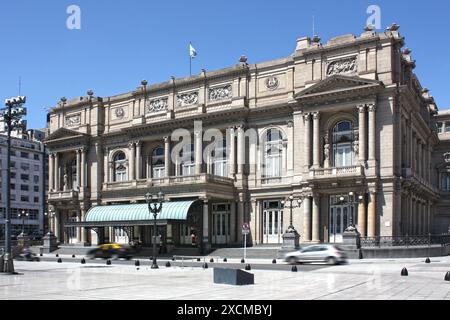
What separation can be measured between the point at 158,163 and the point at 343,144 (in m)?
23.2

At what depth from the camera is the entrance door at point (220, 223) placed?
58.3m

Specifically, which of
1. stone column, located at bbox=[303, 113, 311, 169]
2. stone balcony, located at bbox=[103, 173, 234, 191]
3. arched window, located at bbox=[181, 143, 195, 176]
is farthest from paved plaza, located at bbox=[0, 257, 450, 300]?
arched window, located at bbox=[181, 143, 195, 176]

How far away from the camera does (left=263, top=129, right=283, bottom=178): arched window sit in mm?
56125

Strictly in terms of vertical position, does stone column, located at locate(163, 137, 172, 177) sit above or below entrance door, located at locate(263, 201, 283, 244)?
above

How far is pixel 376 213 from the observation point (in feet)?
159

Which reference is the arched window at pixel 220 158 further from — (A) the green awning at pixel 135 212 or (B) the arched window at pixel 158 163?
(B) the arched window at pixel 158 163

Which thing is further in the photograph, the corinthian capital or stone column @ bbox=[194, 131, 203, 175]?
stone column @ bbox=[194, 131, 203, 175]

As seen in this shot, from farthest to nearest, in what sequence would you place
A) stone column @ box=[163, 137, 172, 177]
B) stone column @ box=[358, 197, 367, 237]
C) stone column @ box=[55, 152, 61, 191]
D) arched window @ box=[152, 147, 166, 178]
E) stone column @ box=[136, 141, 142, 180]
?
1. stone column @ box=[55, 152, 61, 191]
2. stone column @ box=[136, 141, 142, 180]
3. arched window @ box=[152, 147, 166, 178]
4. stone column @ box=[163, 137, 172, 177]
5. stone column @ box=[358, 197, 367, 237]

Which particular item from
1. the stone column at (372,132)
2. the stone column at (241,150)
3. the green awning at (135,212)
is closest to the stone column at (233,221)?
the stone column at (241,150)

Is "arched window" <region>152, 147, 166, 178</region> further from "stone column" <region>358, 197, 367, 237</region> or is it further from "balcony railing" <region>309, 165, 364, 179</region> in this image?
"stone column" <region>358, 197, 367, 237</region>

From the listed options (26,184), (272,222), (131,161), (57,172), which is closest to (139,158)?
(131,161)

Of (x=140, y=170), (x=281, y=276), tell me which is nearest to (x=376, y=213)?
(x=281, y=276)

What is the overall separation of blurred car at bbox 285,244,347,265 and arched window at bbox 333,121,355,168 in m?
15.2
